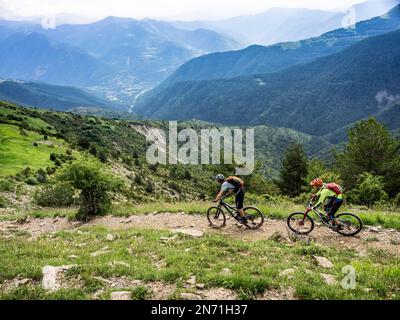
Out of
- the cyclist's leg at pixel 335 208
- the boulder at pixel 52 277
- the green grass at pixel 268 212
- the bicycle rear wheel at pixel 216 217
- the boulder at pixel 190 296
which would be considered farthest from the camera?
the bicycle rear wheel at pixel 216 217

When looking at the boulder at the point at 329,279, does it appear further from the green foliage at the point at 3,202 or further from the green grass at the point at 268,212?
the green foliage at the point at 3,202

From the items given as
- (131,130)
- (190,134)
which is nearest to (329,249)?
(131,130)

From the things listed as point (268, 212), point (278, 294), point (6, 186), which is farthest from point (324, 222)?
point (6, 186)

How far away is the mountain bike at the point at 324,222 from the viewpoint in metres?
12.6

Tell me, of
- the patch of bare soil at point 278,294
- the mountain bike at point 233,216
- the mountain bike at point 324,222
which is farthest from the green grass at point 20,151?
the patch of bare soil at point 278,294

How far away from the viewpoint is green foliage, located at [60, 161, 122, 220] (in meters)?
18.9

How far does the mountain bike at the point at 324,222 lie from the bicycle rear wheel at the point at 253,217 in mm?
1231

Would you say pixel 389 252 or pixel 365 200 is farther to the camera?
pixel 365 200

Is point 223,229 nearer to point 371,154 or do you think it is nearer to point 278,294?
point 278,294

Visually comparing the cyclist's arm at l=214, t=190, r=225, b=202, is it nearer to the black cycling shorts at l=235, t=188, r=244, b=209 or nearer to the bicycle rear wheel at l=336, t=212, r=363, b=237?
the black cycling shorts at l=235, t=188, r=244, b=209

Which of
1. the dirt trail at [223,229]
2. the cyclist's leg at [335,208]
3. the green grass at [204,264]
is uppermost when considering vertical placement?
the cyclist's leg at [335,208]
